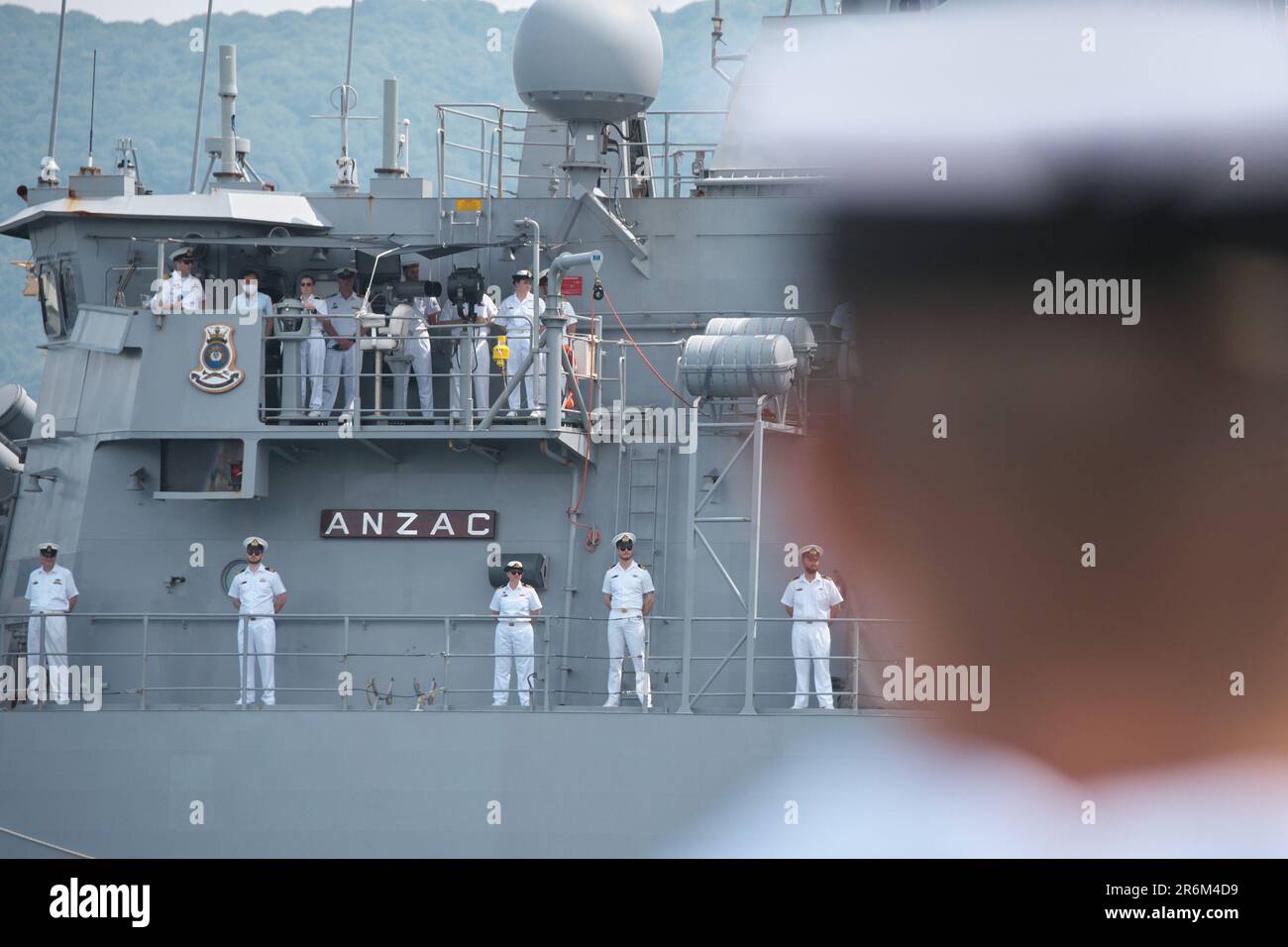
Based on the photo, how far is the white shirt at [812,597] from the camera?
13594mm

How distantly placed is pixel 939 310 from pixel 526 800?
541cm

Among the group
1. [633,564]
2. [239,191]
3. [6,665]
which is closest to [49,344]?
[239,191]

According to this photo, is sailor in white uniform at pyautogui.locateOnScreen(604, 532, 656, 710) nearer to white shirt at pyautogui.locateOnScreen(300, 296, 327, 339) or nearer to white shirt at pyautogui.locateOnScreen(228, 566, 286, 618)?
white shirt at pyautogui.locateOnScreen(228, 566, 286, 618)

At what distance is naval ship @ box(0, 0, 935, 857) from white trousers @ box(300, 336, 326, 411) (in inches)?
5.9

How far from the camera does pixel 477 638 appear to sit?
47.4 feet

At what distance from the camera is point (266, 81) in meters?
91.9

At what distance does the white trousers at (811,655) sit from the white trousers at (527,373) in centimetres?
256

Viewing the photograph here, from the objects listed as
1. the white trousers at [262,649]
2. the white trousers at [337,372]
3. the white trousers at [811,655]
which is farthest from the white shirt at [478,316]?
the white trousers at [811,655]

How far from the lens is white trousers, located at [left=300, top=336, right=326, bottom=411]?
14656 mm

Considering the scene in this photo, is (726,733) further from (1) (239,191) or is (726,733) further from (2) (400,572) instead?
(1) (239,191)

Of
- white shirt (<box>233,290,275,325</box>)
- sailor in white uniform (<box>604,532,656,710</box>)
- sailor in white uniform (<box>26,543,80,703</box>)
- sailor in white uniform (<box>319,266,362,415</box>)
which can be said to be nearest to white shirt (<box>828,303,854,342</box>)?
sailor in white uniform (<box>604,532,656,710</box>)

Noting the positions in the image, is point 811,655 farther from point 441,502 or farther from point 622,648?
point 441,502

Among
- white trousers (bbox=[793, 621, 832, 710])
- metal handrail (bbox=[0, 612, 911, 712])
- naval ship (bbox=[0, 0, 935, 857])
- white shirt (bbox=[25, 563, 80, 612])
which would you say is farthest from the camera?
white shirt (bbox=[25, 563, 80, 612])

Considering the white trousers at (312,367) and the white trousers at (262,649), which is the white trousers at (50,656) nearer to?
the white trousers at (262,649)
